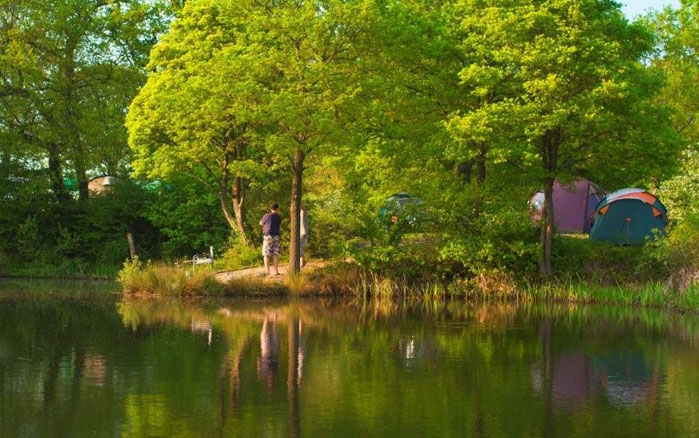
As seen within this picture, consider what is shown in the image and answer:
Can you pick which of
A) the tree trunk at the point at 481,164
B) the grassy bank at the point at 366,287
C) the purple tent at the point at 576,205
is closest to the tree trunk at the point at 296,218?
the grassy bank at the point at 366,287

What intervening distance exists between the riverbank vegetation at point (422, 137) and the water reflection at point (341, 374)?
5.10 meters

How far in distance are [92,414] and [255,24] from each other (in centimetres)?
1573

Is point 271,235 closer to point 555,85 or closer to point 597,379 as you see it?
point 555,85

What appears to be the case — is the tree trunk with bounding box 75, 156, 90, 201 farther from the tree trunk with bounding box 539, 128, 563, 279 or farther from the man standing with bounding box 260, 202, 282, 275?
the tree trunk with bounding box 539, 128, 563, 279

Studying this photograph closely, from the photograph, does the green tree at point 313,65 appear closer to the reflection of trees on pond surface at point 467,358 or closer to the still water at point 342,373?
the reflection of trees on pond surface at point 467,358

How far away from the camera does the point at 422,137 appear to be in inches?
1073

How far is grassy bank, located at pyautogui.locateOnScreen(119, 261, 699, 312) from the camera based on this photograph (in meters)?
25.4

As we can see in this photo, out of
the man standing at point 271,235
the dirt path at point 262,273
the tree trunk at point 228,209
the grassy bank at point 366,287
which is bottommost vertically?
the grassy bank at point 366,287

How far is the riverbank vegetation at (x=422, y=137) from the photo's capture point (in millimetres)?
25078

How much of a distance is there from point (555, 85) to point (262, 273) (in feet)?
30.8

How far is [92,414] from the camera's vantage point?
1042 cm

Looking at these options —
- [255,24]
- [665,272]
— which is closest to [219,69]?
[255,24]

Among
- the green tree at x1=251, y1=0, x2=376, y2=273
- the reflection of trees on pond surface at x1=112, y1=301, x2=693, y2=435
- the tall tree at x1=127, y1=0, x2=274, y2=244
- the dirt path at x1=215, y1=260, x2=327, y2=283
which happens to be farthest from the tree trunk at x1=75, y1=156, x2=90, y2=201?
the reflection of trees on pond surface at x1=112, y1=301, x2=693, y2=435

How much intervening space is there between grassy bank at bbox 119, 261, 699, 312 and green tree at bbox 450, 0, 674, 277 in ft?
5.01
